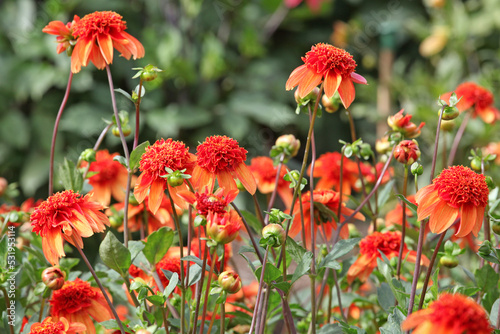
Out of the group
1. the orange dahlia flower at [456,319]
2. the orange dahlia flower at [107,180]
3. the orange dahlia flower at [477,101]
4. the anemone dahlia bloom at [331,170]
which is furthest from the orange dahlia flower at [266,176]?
the orange dahlia flower at [456,319]

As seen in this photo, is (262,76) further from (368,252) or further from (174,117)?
(368,252)

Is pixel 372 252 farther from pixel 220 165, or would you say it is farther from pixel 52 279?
pixel 52 279

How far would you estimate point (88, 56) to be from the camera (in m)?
0.59

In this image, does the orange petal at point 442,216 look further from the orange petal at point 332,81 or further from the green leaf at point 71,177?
the green leaf at point 71,177

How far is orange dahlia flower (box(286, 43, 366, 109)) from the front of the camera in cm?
52

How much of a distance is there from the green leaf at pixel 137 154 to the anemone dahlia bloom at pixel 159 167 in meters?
0.03

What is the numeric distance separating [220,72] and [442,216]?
183 cm

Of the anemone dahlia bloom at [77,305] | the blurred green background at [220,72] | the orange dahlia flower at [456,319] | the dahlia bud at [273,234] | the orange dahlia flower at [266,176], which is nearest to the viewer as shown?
the orange dahlia flower at [456,319]

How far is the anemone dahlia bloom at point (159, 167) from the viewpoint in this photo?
50 centimetres

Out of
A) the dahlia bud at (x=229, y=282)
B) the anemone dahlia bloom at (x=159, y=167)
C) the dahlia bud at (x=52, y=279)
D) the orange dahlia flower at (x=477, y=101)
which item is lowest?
the dahlia bud at (x=229, y=282)

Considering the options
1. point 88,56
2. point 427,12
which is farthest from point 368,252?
point 427,12

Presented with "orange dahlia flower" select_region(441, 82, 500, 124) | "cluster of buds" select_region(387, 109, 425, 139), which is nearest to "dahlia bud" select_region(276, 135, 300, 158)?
"cluster of buds" select_region(387, 109, 425, 139)

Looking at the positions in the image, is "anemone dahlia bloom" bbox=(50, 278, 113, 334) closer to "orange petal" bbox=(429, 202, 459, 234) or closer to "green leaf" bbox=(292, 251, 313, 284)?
"green leaf" bbox=(292, 251, 313, 284)

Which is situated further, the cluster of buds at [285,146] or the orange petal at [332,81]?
the cluster of buds at [285,146]
